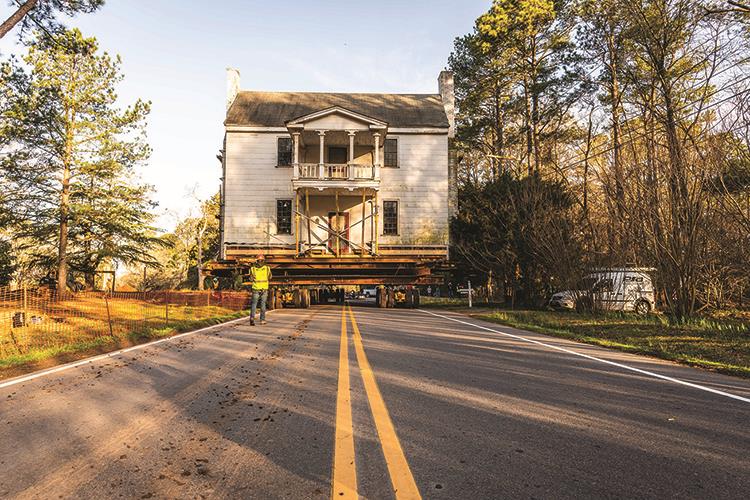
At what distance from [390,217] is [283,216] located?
20.0 ft

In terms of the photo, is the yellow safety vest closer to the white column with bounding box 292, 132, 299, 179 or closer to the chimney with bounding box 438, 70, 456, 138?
the white column with bounding box 292, 132, 299, 179

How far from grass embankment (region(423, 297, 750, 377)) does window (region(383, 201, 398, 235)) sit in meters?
11.4

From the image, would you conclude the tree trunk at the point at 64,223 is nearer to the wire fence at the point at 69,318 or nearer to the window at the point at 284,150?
the wire fence at the point at 69,318

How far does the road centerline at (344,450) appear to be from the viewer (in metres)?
2.49

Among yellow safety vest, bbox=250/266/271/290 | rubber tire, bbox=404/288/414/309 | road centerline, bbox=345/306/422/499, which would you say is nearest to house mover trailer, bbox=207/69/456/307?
rubber tire, bbox=404/288/414/309

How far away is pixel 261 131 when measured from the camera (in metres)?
25.7

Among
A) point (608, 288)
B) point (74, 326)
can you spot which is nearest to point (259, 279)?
point (74, 326)

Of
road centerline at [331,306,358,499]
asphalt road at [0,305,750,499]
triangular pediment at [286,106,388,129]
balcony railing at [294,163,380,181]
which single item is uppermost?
triangular pediment at [286,106,388,129]

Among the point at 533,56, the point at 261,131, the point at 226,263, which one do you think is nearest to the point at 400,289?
the point at 226,263

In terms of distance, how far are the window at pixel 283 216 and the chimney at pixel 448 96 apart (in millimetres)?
11299

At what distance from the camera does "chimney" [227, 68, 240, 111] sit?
1102 inches

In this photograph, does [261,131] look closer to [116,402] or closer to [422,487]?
[116,402]

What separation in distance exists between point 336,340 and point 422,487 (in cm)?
643

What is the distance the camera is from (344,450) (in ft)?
10.0
